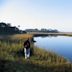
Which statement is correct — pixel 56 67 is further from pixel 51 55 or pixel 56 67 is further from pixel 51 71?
pixel 51 55

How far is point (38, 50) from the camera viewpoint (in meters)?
21.8

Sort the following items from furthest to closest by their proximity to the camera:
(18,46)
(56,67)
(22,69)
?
(18,46)
(56,67)
(22,69)

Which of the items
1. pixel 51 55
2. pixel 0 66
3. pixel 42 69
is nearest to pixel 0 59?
pixel 0 66

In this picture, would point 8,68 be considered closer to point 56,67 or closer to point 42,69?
point 42,69

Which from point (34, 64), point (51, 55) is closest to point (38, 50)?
point (51, 55)

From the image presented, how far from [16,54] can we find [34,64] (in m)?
3.89

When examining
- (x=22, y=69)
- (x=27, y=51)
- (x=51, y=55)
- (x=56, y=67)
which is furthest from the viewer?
(x=51, y=55)

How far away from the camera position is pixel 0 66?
15133 millimetres

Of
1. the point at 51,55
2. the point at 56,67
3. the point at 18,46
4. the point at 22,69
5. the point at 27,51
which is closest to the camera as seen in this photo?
the point at 22,69

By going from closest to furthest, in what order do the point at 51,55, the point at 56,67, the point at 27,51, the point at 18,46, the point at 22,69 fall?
the point at 22,69 < the point at 56,67 < the point at 27,51 < the point at 51,55 < the point at 18,46

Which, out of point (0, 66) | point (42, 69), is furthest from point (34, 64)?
point (0, 66)

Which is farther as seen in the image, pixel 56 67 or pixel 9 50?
pixel 9 50

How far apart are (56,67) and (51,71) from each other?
964mm

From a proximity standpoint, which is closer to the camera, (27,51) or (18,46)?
(27,51)
